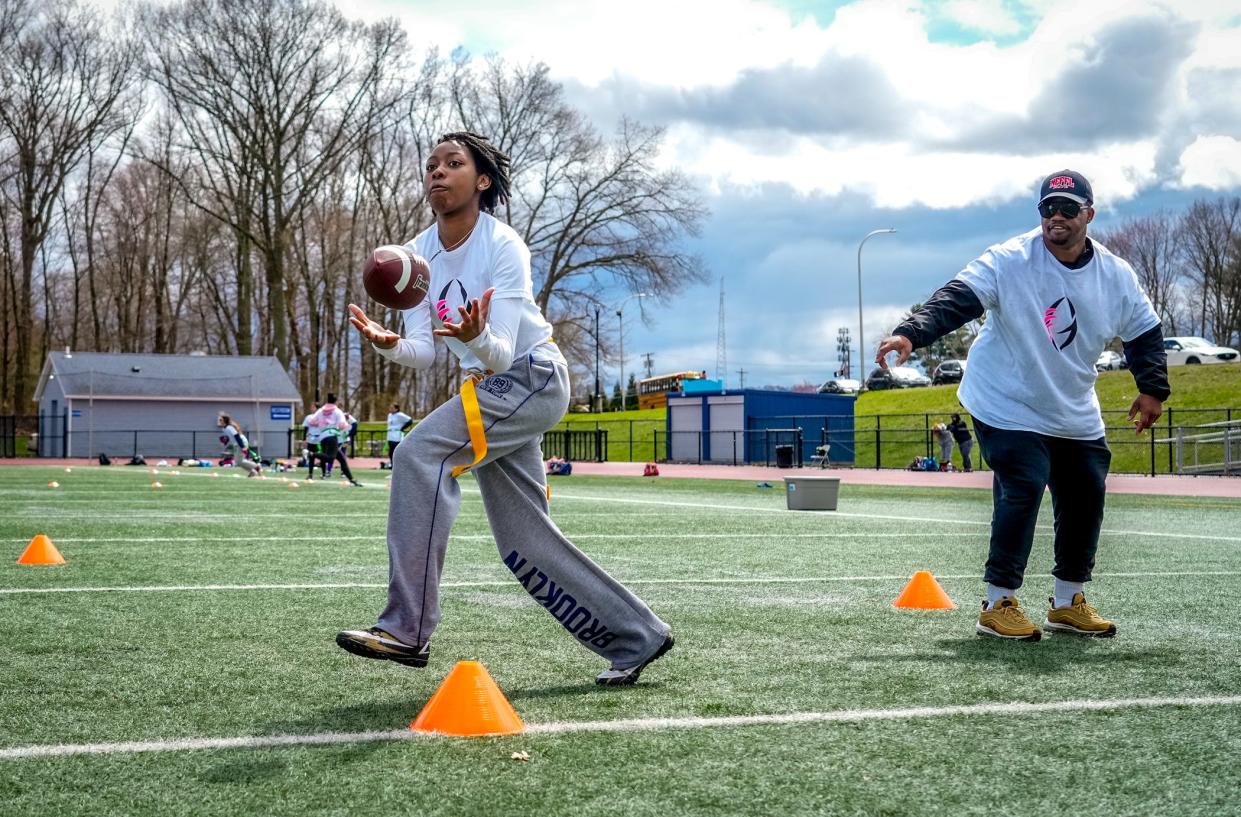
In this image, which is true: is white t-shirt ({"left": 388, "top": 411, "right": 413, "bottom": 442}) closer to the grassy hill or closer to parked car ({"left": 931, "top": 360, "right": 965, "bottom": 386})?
the grassy hill

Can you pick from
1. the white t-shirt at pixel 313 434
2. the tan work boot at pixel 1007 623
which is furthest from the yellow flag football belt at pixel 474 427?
the white t-shirt at pixel 313 434

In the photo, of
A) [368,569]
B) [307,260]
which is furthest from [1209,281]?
[368,569]

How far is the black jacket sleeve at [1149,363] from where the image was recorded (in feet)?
19.9

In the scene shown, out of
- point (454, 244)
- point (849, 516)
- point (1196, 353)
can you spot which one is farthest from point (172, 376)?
point (454, 244)

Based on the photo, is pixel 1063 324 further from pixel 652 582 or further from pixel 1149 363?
pixel 652 582

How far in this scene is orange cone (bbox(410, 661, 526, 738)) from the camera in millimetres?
3855

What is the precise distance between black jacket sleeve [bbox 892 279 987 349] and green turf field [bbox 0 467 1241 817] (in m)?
1.36

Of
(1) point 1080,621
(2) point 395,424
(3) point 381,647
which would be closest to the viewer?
(3) point 381,647

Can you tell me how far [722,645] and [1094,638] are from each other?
1.76 meters

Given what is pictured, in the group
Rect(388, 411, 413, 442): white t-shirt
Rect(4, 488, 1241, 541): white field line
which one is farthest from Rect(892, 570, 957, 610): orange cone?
Rect(388, 411, 413, 442): white t-shirt

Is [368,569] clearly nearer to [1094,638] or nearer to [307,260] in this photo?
[1094,638]

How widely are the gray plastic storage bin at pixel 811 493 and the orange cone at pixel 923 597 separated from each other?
9.91 m

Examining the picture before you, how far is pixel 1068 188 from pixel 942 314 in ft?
2.79

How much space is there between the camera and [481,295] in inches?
180
